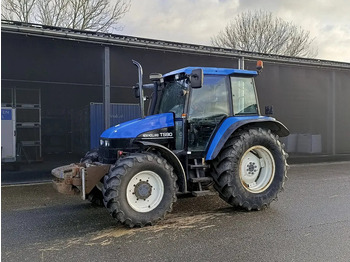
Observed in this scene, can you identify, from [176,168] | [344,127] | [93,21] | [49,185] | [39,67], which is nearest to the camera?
[176,168]

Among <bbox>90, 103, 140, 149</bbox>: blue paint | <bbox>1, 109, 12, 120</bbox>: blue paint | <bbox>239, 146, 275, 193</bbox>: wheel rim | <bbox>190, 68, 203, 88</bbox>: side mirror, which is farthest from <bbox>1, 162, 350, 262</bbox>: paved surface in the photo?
<bbox>1, 109, 12, 120</bbox>: blue paint

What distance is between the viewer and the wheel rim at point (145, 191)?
482cm

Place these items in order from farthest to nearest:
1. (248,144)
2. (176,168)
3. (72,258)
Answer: (248,144), (176,168), (72,258)

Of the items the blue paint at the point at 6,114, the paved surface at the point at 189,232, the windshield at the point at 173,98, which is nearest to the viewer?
the paved surface at the point at 189,232

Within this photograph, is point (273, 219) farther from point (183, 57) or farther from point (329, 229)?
point (183, 57)

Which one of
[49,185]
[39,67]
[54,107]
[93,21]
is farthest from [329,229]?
[93,21]

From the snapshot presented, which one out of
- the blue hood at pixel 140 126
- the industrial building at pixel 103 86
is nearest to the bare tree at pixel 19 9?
the industrial building at pixel 103 86

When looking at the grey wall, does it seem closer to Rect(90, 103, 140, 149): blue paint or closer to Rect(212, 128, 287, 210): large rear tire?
Rect(90, 103, 140, 149): blue paint

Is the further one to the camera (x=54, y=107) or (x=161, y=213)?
(x=54, y=107)

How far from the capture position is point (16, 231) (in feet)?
15.8

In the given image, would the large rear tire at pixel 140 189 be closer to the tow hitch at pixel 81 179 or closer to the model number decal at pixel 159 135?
the tow hitch at pixel 81 179

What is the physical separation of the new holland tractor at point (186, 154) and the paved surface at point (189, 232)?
1.20ft

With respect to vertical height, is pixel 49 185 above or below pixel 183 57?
below

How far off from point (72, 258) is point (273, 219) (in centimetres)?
300
